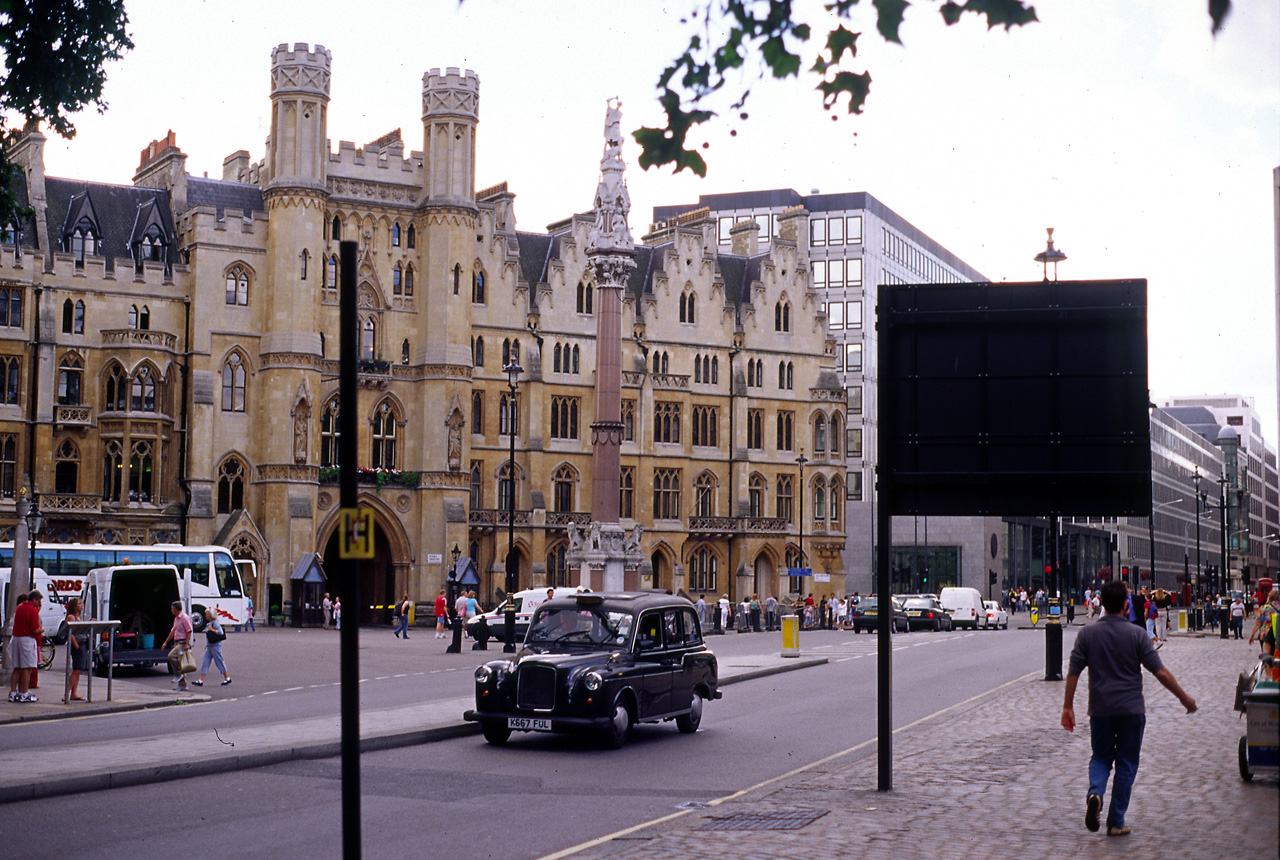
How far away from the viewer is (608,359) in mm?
52250

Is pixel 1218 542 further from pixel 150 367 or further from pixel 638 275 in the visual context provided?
pixel 150 367

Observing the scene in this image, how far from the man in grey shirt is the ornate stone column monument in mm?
40753

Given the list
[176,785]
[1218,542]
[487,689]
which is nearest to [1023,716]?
[487,689]

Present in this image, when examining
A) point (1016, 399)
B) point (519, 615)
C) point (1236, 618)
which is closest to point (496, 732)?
point (1016, 399)

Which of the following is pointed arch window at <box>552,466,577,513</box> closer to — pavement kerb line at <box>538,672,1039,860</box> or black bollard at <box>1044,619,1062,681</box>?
black bollard at <box>1044,619,1062,681</box>

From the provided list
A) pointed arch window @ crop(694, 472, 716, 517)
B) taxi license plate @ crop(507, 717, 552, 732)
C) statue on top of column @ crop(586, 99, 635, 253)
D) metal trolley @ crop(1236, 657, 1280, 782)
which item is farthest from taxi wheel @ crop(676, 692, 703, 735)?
pointed arch window @ crop(694, 472, 716, 517)

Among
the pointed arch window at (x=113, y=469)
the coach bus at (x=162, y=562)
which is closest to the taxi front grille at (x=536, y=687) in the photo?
the coach bus at (x=162, y=562)

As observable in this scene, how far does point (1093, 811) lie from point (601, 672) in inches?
306

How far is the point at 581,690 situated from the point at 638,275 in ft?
194

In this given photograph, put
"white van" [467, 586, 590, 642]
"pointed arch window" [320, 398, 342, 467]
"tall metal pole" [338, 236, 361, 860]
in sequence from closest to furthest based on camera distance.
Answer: "tall metal pole" [338, 236, 361, 860]
"white van" [467, 586, 590, 642]
"pointed arch window" [320, 398, 342, 467]

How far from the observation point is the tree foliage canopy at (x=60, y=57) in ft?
50.6

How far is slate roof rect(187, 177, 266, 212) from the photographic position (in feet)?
213

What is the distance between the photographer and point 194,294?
6175 cm

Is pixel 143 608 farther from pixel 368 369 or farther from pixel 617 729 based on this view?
pixel 368 369
